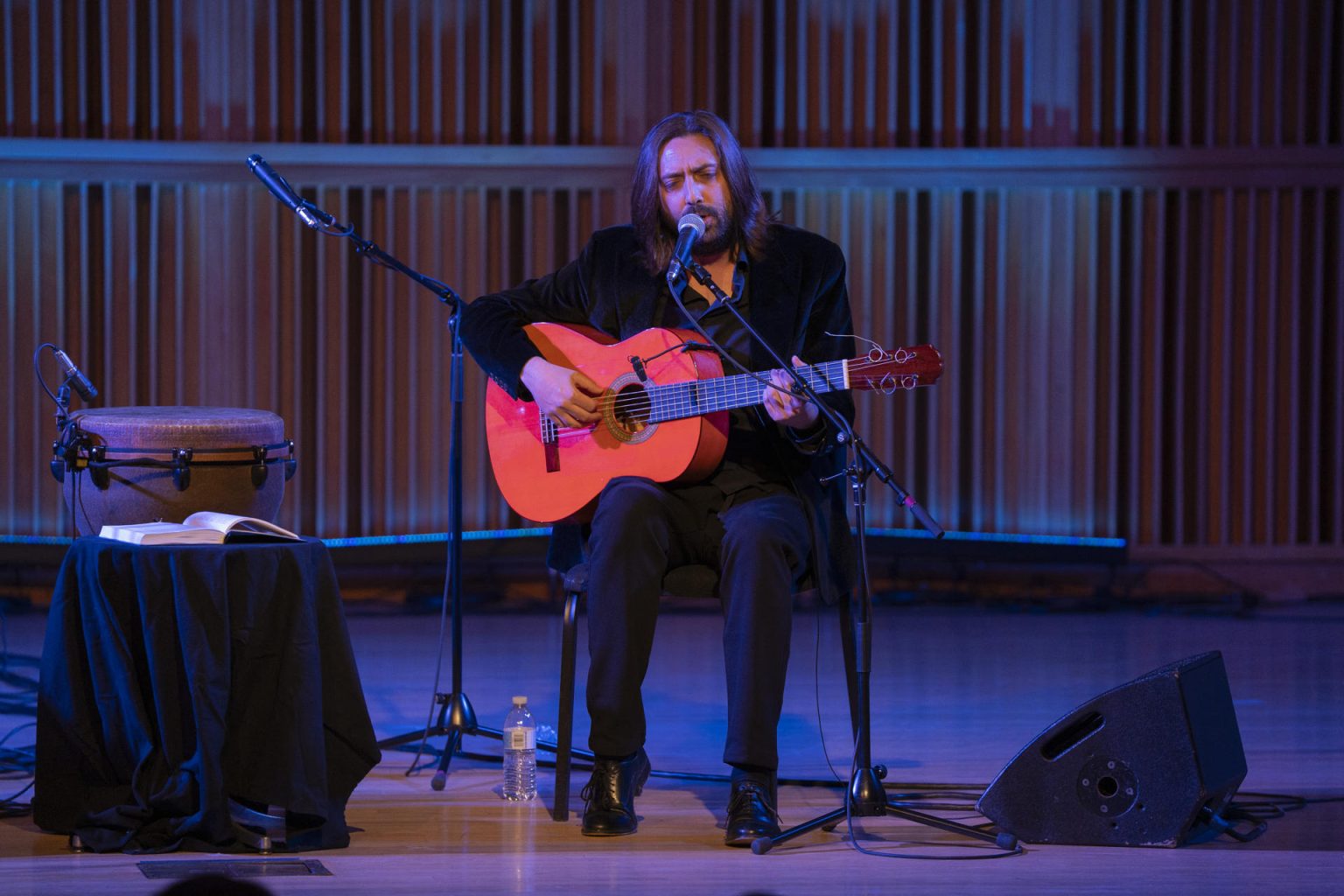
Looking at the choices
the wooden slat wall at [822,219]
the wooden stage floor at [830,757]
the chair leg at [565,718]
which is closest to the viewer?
the wooden stage floor at [830,757]

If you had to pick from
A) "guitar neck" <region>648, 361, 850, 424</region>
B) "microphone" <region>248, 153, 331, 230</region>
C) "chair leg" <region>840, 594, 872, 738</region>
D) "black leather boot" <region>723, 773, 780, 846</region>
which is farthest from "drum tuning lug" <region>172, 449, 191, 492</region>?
"chair leg" <region>840, 594, 872, 738</region>

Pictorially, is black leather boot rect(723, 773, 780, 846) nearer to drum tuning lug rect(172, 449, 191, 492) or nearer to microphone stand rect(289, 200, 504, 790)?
microphone stand rect(289, 200, 504, 790)

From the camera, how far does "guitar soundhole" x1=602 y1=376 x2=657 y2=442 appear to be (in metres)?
3.24

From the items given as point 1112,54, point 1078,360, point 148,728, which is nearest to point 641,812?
point 148,728

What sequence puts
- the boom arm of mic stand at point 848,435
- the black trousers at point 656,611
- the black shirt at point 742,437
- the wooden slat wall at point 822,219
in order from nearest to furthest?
the boom arm of mic stand at point 848,435 → the black trousers at point 656,611 → the black shirt at point 742,437 → the wooden slat wall at point 822,219

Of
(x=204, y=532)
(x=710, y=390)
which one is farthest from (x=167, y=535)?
(x=710, y=390)

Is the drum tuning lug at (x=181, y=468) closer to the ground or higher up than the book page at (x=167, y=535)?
higher up

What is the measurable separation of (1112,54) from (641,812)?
13.7 feet

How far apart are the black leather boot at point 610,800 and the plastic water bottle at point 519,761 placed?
0.25 metres

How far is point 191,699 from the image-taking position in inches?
111

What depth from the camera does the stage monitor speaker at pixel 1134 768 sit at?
9.03 ft

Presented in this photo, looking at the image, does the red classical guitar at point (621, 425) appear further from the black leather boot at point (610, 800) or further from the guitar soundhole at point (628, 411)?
the black leather boot at point (610, 800)

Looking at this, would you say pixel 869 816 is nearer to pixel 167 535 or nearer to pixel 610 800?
pixel 610 800

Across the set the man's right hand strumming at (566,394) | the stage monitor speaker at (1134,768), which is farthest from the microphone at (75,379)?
the stage monitor speaker at (1134,768)
